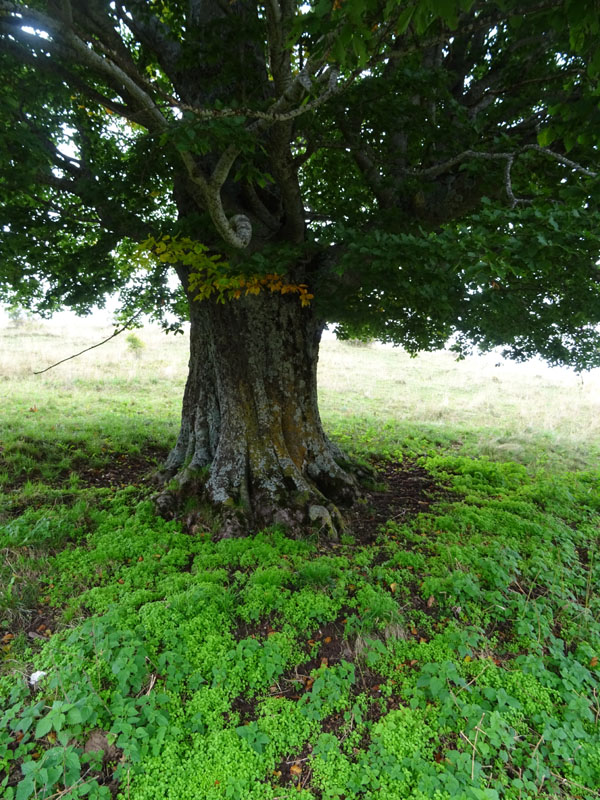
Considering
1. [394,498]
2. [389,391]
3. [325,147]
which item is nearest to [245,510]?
[394,498]

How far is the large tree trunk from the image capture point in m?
5.04

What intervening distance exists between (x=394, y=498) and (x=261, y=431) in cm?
243

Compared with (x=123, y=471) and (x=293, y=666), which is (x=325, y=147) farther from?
(x=123, y=471)

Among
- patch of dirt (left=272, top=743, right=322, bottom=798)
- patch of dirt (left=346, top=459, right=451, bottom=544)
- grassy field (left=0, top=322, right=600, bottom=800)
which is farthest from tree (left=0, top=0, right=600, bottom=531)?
patch of dirt (left=272, top=743, right=322, bottom=798)

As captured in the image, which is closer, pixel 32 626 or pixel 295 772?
pixel 295 772

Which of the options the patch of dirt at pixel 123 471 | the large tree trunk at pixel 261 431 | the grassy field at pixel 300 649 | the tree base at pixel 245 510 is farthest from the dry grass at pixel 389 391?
the grassy field at pixel 300 649

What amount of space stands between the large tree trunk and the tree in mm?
28

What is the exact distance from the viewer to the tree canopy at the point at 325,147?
2.96 m

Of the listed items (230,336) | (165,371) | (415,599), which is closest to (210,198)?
(230,336)

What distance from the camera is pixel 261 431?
214 inches

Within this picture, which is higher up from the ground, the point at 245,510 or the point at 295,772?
the point at 245,510

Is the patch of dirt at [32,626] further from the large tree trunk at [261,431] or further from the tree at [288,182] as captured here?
the tree at [288,182]

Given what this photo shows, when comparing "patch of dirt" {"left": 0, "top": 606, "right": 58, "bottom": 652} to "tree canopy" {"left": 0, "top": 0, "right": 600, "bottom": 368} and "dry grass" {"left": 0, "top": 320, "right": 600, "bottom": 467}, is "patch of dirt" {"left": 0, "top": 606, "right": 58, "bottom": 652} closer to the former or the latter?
"tree canopy" {"left": 0, "top": 0, "right": 600, "bottom": 368}

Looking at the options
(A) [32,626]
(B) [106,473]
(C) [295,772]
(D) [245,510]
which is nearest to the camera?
(C) [295,772]
